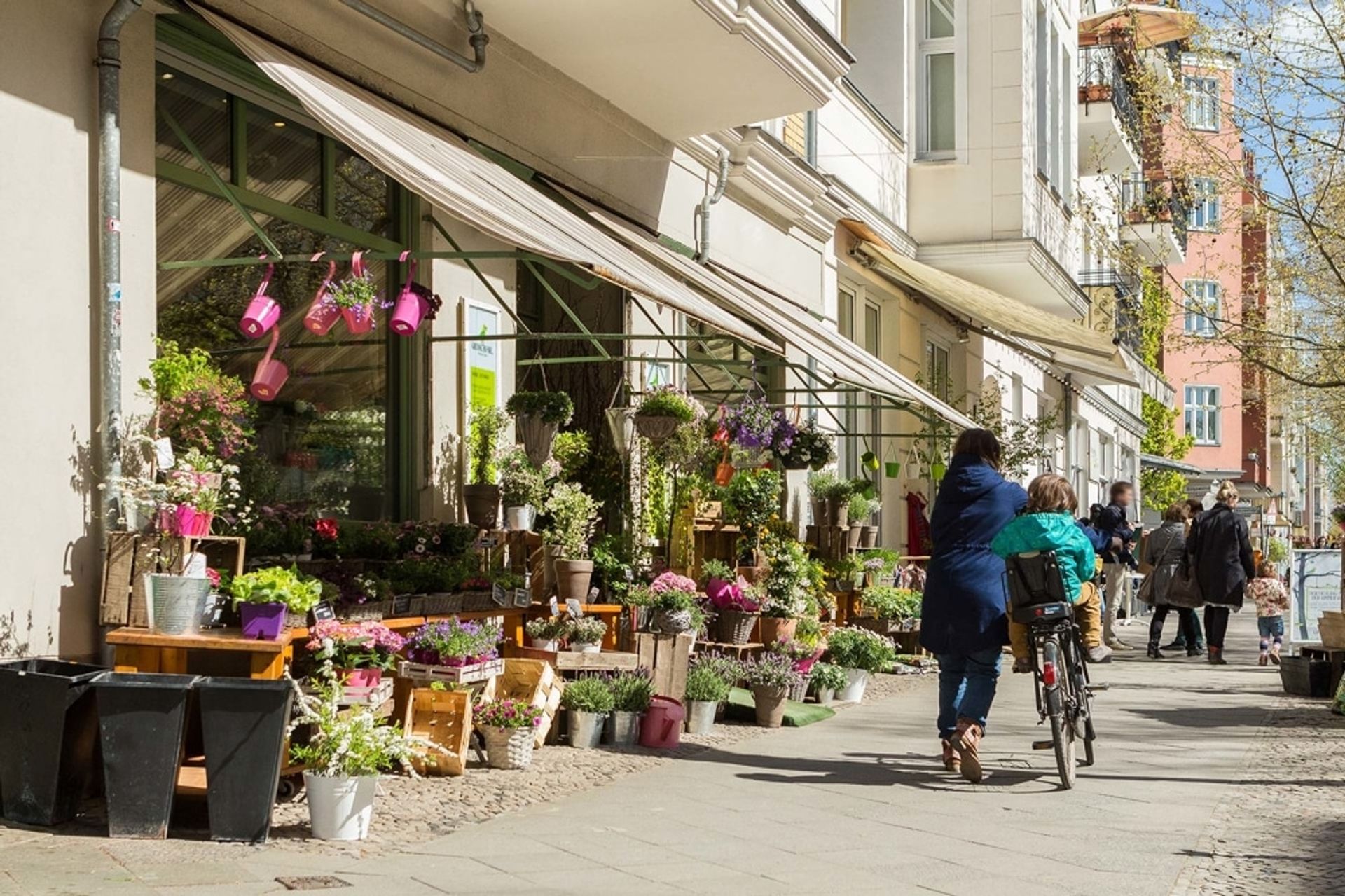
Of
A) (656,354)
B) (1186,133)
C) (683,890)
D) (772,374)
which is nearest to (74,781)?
(683,890)

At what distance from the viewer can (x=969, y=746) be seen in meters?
8.55

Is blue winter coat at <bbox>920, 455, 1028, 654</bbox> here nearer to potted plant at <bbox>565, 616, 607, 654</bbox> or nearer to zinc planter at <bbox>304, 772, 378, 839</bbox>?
potted plant at <bbox>565, 616, 607, 654</bbox>

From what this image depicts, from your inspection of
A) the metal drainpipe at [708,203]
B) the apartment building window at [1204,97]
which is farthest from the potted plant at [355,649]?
the apartment building window at [1204,97]

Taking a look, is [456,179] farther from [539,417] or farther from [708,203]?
[708,203]

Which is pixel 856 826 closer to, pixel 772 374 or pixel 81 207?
pixel 81 207

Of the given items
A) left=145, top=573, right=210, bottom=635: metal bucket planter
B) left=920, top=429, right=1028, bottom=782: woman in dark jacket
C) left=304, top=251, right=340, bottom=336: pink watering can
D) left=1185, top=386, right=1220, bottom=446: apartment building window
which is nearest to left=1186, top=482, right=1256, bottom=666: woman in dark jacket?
left=920, top=429, right=1028, bottom=782: woman in dark jacket

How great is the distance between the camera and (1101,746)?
10273 mm

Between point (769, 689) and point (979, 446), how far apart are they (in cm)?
264

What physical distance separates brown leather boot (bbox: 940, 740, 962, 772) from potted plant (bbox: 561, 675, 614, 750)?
76.5 inches

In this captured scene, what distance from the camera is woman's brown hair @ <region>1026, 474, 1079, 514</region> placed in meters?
8.80

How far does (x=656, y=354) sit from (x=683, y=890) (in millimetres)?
7944

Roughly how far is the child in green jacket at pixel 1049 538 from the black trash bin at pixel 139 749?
443 cm

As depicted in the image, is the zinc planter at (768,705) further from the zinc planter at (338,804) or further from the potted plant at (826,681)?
the zinc planter at (338,804)

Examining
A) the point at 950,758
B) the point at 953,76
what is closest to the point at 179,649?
the point at 950,758
